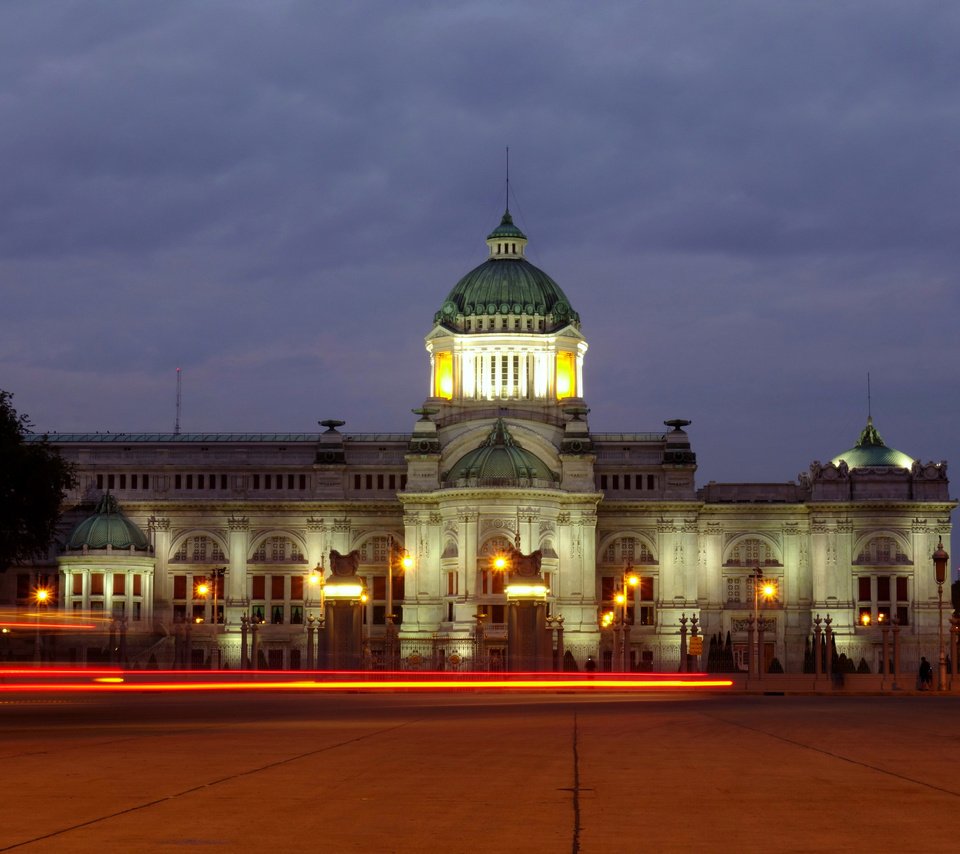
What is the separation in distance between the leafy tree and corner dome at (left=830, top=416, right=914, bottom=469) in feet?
225

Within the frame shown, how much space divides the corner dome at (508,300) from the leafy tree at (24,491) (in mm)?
46186

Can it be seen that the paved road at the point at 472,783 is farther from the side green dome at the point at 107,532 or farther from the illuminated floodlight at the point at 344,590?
the side green dome at the point at 107,532

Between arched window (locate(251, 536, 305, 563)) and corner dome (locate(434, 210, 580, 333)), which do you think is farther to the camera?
corner dome (locate(434, 210, 580, 333))

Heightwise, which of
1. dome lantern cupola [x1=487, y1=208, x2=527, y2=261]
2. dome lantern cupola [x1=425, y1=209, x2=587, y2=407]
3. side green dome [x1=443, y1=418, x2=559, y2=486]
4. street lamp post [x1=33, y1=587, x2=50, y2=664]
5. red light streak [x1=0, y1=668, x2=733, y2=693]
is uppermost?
dome lantern cupola [x1=487, y1=208, x2=527, y2=261]

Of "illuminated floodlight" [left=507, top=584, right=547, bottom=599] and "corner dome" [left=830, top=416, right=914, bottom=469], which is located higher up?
"corner dome" [left=830, top=416, right=914, bottom=469]

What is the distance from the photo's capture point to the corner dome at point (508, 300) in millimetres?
156625

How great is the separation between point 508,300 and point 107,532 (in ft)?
125

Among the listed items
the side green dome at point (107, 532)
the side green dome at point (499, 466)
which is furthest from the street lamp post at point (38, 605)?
the side green dome at point (499, 466)

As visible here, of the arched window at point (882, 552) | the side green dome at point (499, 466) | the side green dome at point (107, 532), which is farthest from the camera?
the arched window at point (882, 552)

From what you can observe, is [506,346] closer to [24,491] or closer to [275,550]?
[275,550]

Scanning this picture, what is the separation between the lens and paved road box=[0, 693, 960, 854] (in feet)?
71.4

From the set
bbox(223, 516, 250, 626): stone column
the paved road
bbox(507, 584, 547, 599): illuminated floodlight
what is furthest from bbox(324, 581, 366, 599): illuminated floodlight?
bbox(223, 516, 250, 626): stone column

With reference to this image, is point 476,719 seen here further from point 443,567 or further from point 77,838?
point 443,567

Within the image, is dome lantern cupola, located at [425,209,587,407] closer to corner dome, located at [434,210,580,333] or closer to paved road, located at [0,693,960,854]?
corner dome, located at [434,210,580,333]
